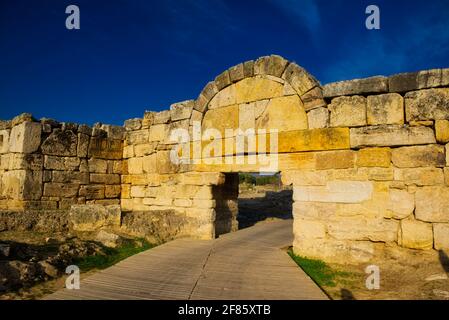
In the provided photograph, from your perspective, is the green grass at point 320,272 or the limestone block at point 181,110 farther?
the limestone block at point 181,110

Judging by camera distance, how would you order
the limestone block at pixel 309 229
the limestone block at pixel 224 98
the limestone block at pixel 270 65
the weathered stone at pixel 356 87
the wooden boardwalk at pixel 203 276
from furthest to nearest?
1. the limestone block at pixel 224 98
2. the limestone block at pixel 270 65
3. the limestone block at pixel 309 229
4. the weathered stone at pixel 356 87
5. the wooden boardwalk at pixel 203 276

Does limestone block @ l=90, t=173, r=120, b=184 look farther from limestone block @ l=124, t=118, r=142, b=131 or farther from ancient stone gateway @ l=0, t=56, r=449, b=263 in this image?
limestone block @ l=124, t=118, r=142, b=131

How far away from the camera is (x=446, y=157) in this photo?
533 centimetres

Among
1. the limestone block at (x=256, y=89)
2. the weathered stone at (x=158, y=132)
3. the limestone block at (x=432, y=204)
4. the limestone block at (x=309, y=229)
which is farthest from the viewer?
the weathered stone at (x=158, y=132)

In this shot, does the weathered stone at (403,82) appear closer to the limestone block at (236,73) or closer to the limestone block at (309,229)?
the limestone block at (309,229)

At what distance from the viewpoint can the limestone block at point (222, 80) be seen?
25.6 ft

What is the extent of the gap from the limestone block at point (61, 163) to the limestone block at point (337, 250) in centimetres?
654

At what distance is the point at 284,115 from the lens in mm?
6922

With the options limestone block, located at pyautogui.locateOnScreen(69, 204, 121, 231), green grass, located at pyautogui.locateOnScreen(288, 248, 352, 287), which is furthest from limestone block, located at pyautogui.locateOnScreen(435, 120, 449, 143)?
limestone block, located at pyautogui.locateOnScreen(69, 204, 121, 231)

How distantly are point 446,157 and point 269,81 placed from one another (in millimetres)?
3624

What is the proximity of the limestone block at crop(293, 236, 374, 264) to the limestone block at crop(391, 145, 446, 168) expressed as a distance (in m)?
1.49

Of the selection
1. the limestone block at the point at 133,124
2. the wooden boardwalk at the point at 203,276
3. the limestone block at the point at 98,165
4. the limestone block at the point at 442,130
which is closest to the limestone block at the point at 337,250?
the wooden boardwalk at the point at 203,276

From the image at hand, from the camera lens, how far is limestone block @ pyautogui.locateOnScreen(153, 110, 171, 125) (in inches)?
356

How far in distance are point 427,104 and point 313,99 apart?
1.92 metres
